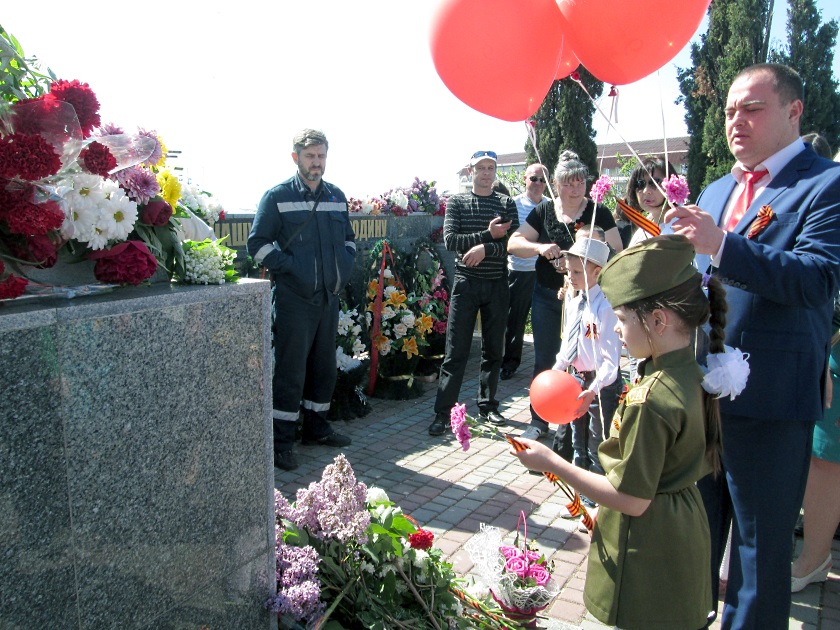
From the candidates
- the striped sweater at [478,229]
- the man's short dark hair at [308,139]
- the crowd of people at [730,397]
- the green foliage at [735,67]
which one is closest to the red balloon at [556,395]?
the crowd of people at [730,397]

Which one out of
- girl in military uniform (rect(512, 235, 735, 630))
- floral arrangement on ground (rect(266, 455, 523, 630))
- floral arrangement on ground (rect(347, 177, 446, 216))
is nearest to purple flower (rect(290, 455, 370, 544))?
floral arrangement on ground (rect(266, 455, 523, 630))

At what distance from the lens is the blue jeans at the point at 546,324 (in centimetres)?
502

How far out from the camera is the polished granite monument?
1.71 meters

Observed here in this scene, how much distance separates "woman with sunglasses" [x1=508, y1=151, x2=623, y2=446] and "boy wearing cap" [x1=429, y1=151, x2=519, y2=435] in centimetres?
38

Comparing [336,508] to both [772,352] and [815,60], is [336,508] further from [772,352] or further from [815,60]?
[815,60]

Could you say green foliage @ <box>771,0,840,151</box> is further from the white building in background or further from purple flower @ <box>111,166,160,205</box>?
purple flower @ <box>111,166,160,205</box>

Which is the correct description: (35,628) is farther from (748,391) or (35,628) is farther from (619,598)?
(748,391)

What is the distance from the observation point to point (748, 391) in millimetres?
2447

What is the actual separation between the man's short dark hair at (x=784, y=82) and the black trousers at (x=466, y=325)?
10.7 ft

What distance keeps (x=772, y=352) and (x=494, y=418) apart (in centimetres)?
354

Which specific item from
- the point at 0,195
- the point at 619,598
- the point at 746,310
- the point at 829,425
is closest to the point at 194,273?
the point at 0,195

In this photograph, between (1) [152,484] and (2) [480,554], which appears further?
(2) [480,554]

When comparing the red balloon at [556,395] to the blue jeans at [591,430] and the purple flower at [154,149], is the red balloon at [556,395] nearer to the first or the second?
the blue jeans at [591,430]

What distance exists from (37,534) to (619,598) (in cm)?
167
